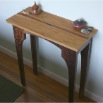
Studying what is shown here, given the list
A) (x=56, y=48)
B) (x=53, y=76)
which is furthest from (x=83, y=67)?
(x=53, y=76)

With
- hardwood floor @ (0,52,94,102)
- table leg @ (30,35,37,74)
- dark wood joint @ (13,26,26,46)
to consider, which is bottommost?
hardwood floor @ (0,52,94,102)

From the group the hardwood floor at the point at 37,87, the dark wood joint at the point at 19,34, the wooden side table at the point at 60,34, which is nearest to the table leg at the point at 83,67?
the wooden side table at the point at 60,34

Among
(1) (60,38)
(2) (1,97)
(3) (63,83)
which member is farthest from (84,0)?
(2) (1,97)

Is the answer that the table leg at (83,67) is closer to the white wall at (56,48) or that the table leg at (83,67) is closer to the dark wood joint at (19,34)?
the white wall at (56,48)

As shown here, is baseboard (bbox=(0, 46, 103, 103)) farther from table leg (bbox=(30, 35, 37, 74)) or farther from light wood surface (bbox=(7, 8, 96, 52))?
light wood surface (bbox=(7, 8, 96, 52))

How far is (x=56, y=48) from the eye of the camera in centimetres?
193

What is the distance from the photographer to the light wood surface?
1.41 metres

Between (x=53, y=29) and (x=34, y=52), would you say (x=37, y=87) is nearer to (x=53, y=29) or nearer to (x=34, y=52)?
(x=34, y=52)

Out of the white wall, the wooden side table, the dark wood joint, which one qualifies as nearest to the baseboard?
the white wall

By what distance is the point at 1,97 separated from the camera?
195 centimetres

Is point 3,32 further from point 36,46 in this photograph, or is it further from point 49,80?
point 49,80

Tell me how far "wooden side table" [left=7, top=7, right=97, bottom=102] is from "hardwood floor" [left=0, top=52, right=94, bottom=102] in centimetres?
27

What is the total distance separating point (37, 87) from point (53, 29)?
0.78 metres

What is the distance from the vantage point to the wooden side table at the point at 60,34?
4.63ft
